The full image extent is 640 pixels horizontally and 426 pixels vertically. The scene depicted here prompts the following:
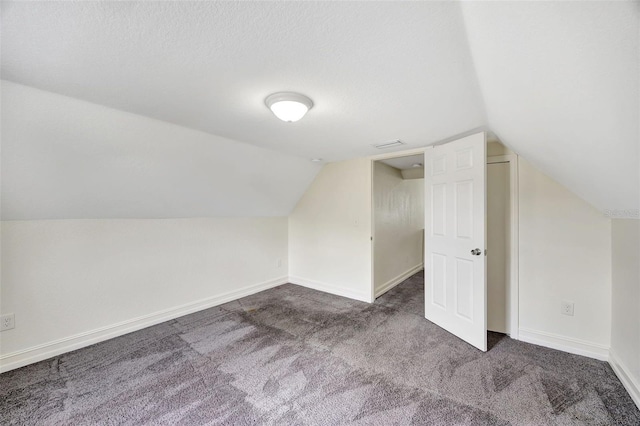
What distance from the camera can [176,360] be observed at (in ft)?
7.22

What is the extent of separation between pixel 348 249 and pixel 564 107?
291 centimetres

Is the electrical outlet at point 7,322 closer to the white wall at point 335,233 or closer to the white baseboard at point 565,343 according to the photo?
the white wall at point 335,233

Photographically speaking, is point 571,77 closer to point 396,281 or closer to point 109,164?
point 109,164

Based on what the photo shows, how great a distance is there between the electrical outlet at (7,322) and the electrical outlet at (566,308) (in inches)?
187

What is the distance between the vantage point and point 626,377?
1.82 meters

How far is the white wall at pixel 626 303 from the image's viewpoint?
1763mm

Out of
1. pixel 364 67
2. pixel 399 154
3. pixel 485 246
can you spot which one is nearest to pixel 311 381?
pixel 485 246

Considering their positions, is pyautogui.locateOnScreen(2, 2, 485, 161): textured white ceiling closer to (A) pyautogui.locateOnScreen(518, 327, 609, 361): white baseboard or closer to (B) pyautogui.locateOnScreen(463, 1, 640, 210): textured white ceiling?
(B) pyautogui.locateOnScreen(463, 1, 640, 210): textured white ceiling

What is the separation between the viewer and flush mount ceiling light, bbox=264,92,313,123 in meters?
1.72

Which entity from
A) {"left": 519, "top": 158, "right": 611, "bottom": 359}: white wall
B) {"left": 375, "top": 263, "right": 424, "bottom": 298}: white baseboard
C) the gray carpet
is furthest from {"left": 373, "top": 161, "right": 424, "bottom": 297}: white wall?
{"left": 519, "top": 158, "right": 611, "bottom": 359}: white wall

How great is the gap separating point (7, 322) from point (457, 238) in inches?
159

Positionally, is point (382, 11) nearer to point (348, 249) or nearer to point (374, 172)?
point (374, 172)

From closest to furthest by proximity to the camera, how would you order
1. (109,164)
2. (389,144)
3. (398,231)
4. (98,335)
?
1. (109,164)
2. (98,335)
3. (389,144)
4. (398,231)

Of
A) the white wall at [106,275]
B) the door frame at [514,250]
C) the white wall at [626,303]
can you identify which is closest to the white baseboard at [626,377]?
the white wall at [626,303]
